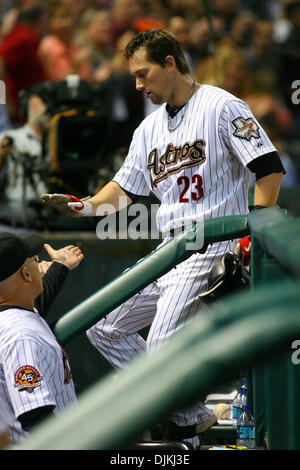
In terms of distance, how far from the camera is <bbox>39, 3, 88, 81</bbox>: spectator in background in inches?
306

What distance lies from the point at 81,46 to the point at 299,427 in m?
6.79

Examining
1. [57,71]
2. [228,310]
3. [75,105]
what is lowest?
[228,310]

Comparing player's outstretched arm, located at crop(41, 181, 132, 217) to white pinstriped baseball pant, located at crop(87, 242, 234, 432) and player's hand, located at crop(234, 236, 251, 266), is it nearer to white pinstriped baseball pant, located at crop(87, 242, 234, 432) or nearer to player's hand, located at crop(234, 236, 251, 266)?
white pinstriped baseball pant, located at crop(87, 242, 234, 432)

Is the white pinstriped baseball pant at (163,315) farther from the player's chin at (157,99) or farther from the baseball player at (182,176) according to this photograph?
the player's chin at (157,99)

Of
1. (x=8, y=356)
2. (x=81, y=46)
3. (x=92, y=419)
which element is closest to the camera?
(x=92, y=419)

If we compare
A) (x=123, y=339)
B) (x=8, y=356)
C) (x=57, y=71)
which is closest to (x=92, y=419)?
(x=8, y=356)

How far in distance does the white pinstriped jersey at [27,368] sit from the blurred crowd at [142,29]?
12.2 feet

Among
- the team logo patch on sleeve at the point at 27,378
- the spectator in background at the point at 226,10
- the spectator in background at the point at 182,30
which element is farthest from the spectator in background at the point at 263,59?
the team logo patch on sleeve at the point at 27,378

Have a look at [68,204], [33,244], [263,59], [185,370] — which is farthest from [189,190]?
[263,59]

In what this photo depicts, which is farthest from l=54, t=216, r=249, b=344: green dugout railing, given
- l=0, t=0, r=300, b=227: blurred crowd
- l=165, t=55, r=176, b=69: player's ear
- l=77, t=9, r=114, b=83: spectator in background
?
l=77, t=9, r=114, b=83: spectator in background

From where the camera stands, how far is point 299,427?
2.05m

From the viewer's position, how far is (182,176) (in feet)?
11.9

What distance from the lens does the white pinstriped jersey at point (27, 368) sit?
2.66 m
